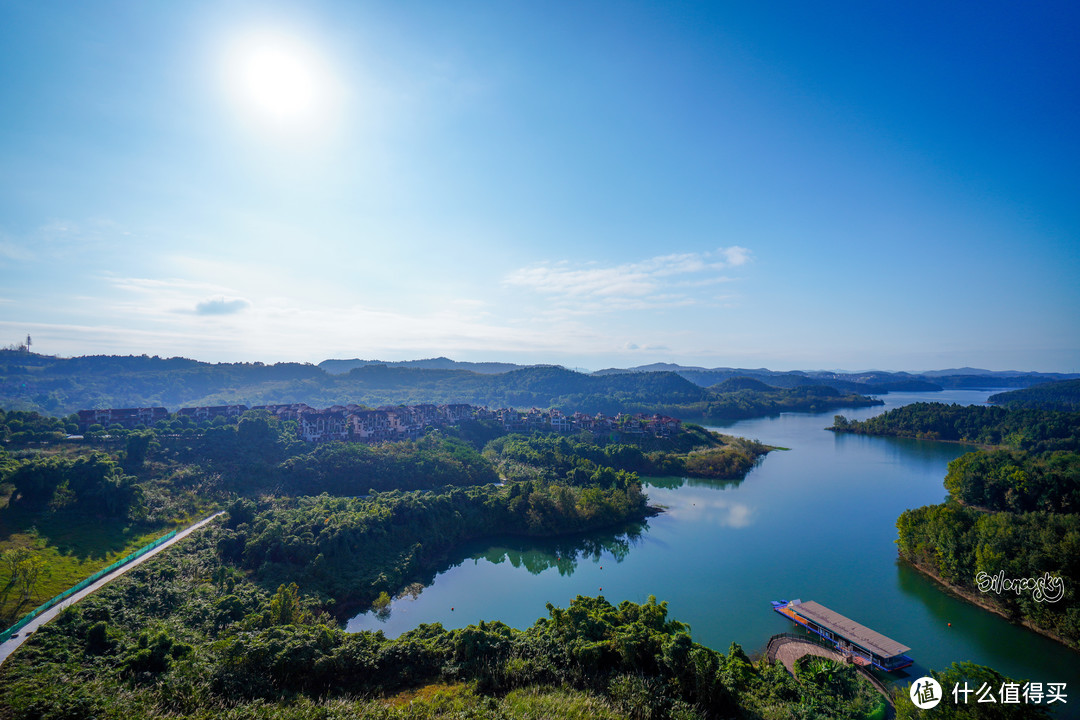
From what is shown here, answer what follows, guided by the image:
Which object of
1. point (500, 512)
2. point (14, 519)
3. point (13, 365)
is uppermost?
point (13, 365)

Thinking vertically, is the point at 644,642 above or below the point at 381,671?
above

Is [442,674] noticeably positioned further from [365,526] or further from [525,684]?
[365,526]

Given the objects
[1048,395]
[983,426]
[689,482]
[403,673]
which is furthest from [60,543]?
[1048,395]

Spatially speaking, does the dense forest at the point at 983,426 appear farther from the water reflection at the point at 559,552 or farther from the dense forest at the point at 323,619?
the water reflection at the point at 559,552

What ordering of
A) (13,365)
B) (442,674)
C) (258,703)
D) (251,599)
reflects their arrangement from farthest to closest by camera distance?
(13,365), (251,599), (442,674), (258,703)

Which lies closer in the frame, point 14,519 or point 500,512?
point 14,519

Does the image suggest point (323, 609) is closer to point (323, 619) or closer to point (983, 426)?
point (323, 619)

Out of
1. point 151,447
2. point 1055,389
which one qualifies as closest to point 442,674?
point 151,447

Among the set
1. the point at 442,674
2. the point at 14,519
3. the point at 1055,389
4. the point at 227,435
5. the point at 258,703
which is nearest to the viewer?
the point at 258,703
